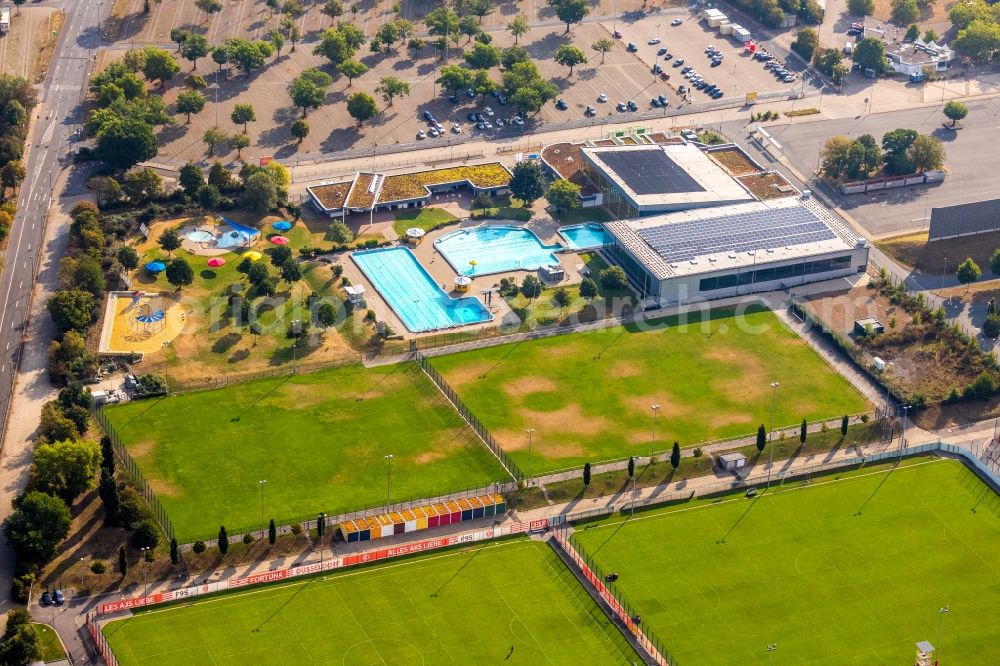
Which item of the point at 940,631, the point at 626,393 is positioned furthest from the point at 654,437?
the point at 940,631

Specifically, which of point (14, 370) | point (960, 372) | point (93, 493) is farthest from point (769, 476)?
point (14, 370)

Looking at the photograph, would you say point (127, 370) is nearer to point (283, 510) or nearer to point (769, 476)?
point (283, 510)

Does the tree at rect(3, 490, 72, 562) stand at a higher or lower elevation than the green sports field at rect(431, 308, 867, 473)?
higher

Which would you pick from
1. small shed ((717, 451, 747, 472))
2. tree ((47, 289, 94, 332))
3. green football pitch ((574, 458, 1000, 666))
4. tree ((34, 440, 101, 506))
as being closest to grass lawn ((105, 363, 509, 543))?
tree ((34, 440, 101, 506))

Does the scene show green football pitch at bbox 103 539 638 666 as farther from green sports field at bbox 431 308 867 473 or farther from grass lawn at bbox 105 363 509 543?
green sports field at bbox 431 308 867 473

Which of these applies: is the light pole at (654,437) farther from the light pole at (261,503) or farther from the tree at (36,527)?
the tree at (36,527)

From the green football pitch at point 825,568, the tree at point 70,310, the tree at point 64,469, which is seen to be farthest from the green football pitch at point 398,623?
the tree at point 70,310
